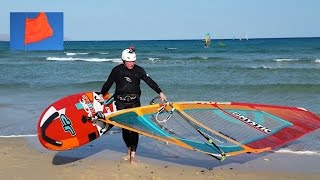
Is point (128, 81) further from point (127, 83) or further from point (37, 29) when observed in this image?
point (37, 29)

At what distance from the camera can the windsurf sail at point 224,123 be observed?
507 centimetres

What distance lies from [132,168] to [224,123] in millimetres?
1265

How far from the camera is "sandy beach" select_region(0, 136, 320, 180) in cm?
510

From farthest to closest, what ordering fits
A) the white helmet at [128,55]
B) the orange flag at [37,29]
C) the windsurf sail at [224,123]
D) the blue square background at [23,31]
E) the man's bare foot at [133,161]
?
the orange flag at [37,29] → the blue square background at [23,31] → the man's bare foot at [133,161] → the white helmet at [128,55] → the windsurf sail at [224,123]

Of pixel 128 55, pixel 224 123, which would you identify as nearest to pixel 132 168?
pixel 224 123

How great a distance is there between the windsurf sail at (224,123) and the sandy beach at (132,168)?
35 centimetres

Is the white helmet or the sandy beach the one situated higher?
the white helmet

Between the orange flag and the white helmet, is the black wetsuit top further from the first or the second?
the orange flag

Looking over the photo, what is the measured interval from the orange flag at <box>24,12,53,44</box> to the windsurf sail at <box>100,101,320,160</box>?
10304 mm

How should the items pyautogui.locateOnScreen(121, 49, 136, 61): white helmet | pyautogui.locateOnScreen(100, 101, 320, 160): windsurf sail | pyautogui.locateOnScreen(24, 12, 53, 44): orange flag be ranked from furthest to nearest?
pyautogui.locateOnScreen(24, 12, 53, 44): orange flag, pyautogui.locateOnScreen(121, 49, 136, 61): white helmet, pyautogui.locateOnScreen(100, 101, 320, 160): windsurf sail

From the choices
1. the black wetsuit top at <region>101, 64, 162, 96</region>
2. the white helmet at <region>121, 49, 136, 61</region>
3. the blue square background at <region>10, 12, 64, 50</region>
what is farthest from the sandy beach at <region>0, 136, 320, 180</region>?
the blue square background at <region>10, 12, 64, 50</region>

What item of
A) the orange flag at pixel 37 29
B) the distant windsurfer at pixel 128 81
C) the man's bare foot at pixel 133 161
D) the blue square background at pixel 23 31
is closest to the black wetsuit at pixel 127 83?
the distant windsurfer at pixel 128 81

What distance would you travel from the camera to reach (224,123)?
536cm

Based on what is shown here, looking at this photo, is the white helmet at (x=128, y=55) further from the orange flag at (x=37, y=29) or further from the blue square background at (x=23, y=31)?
the orange flag at (x=37, y=29)
